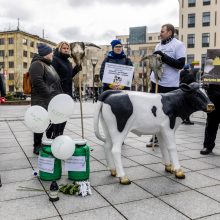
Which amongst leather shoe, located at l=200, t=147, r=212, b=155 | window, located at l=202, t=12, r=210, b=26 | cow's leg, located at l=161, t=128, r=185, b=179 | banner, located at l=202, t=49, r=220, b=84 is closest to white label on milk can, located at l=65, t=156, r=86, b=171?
cow's leg, located at l=161, t=128, r=185, b=179

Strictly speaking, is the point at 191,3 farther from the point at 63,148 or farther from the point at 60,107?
the point at 63,148

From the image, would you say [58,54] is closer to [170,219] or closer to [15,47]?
[170,219]

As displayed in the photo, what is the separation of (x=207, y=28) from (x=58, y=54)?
160ft

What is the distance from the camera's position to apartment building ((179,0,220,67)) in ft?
160

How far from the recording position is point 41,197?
Result: 340 centimetres

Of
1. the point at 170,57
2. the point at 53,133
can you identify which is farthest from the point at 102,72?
the point at 53,133

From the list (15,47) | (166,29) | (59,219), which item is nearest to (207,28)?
(15,47)

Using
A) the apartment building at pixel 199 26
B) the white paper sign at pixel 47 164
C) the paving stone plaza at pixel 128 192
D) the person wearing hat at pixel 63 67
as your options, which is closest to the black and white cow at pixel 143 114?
the paving stone plaza at pixel 128 192

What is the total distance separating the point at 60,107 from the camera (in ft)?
11.8

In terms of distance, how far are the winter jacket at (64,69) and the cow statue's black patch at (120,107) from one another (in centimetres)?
204

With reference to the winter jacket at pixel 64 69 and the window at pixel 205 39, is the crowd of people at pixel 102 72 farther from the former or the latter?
the window at pixel 205 39

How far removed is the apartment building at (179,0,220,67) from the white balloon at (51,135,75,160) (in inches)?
1902

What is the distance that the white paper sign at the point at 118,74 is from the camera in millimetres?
5102

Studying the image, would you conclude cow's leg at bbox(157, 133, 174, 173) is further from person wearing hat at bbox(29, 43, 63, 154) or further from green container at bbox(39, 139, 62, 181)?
person wearing hat at bbox(29, 43, 63, 154)
